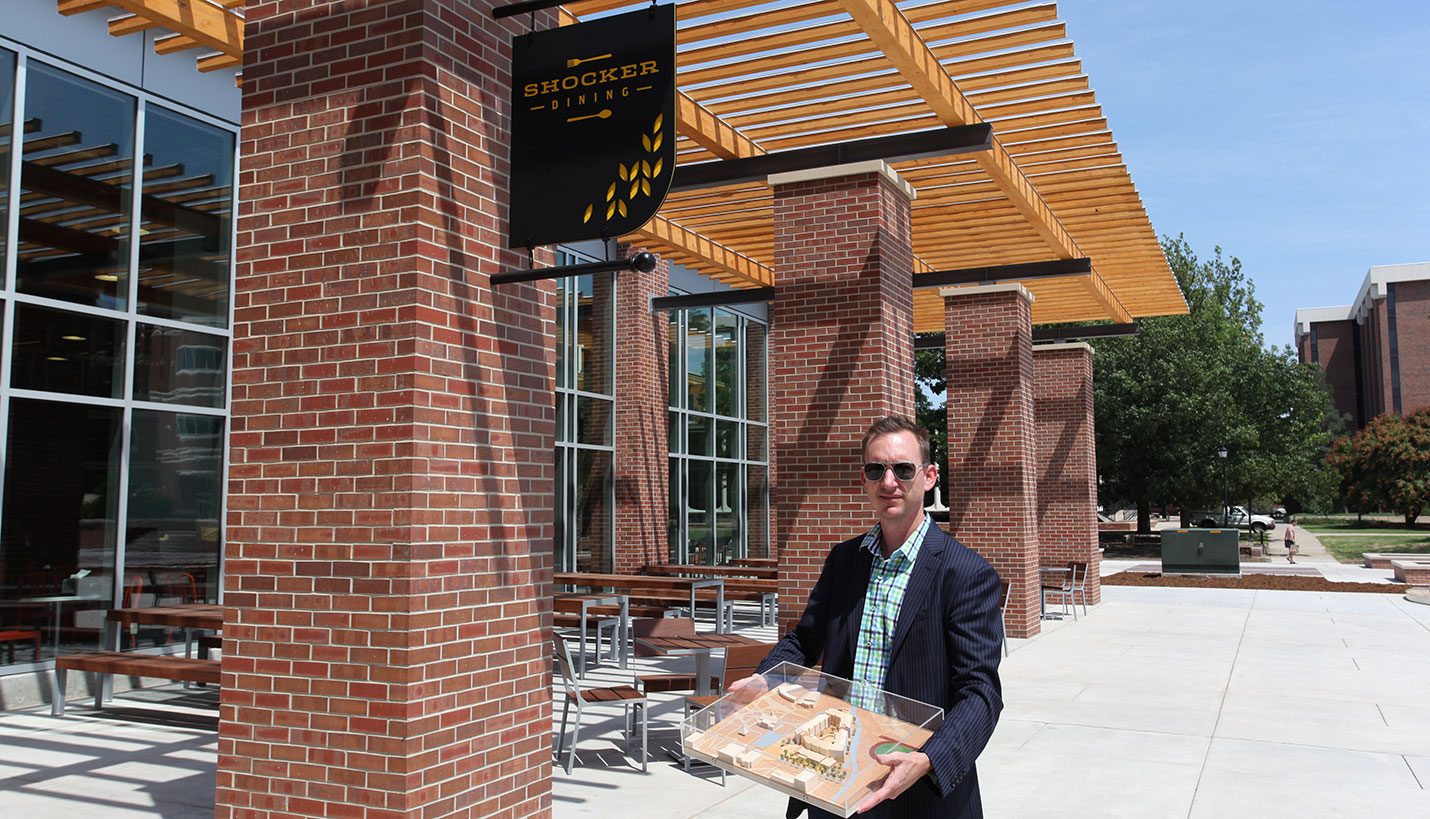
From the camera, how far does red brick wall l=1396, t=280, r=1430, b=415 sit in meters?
84.9

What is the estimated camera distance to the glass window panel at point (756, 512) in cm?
2375

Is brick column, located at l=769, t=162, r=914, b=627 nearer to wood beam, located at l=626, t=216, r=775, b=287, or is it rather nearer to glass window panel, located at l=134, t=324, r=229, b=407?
wood beam, located at l=626, t=216, r=775, b=287

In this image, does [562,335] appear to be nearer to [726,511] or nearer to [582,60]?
[726,511]

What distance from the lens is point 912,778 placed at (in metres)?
2.38

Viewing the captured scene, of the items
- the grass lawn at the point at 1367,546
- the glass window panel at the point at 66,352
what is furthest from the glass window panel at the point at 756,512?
the grass lawn at the point at 1367,546

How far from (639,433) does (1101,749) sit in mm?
11853

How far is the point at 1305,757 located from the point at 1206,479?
101ft

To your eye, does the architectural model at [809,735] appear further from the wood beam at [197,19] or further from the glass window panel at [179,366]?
the glass window panel at [179,366]

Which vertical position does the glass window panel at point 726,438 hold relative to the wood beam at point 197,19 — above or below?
below

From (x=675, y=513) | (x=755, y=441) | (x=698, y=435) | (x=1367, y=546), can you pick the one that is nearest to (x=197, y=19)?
(x=675, y=513)

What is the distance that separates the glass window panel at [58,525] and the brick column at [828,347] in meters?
6.35

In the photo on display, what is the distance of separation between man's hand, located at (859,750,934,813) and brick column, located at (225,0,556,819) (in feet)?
8.06

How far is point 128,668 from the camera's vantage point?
8.26m

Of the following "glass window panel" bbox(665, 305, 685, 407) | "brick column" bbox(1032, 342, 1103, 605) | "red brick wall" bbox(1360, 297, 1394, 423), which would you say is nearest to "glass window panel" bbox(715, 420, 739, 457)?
"glass window panel" bbox(665, 305, 685, 407)
